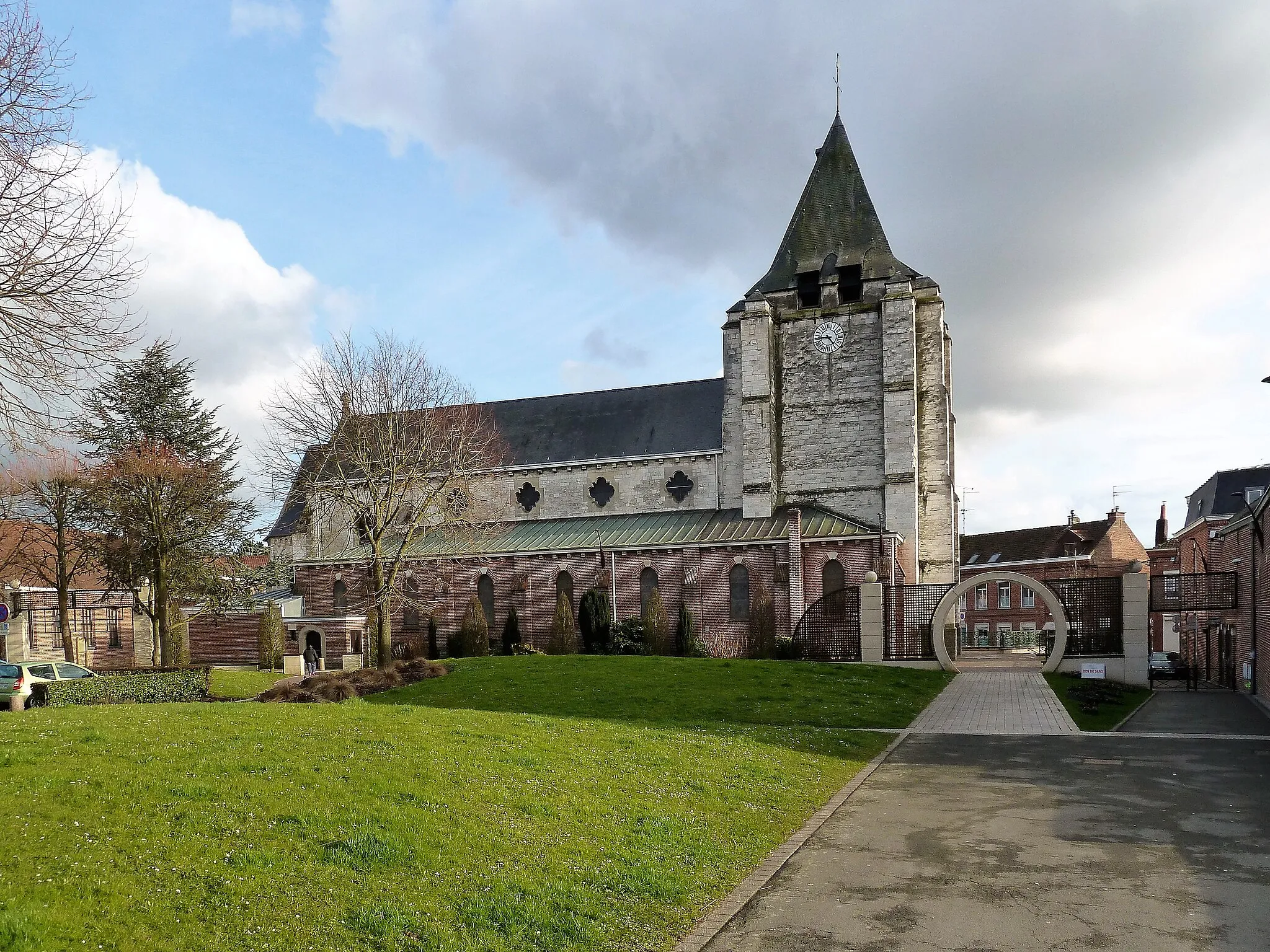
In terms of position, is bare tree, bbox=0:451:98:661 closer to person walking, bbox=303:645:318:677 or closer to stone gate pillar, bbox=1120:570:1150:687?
person walking, bbox=303:645:318:677

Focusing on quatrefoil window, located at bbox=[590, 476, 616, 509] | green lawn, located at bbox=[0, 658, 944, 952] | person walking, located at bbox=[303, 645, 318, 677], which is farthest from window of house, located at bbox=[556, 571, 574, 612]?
green lawn, located at bbox=[0, 658, 944, 952]

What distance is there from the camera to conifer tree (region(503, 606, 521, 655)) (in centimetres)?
4169

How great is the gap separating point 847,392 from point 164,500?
27.8 m

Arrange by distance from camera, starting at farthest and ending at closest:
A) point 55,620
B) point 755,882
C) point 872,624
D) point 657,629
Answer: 1. point 55,620
2. point 657,629
3. point 872,624
4. point 755,882

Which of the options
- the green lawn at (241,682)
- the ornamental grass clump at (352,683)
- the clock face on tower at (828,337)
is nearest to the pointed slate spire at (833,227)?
the clock face on tower at (828,337)

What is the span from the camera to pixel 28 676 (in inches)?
874

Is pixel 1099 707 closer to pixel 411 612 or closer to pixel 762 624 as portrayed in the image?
pixel 762 624

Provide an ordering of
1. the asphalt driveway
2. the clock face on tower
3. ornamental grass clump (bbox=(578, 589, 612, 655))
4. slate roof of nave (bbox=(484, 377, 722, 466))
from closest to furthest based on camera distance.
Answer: the asphalt driveway < ornamental grass clump (bbox=(578, 589, 612, 655)) < the clock face on tower < slate roof of nave (bbox=(484, 377, 722, 466))

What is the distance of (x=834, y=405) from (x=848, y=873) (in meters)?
34.5

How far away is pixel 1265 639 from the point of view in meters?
26.2

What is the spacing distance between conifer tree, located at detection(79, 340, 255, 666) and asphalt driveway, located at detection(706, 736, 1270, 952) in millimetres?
26950

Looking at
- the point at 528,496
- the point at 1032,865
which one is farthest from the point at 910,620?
the point at 1032,865

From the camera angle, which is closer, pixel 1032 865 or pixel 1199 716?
pixel 1032 865

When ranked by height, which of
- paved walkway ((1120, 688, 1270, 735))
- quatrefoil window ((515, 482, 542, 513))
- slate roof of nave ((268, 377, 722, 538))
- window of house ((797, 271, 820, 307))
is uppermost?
window of house ((797, 271, 820, 307))
